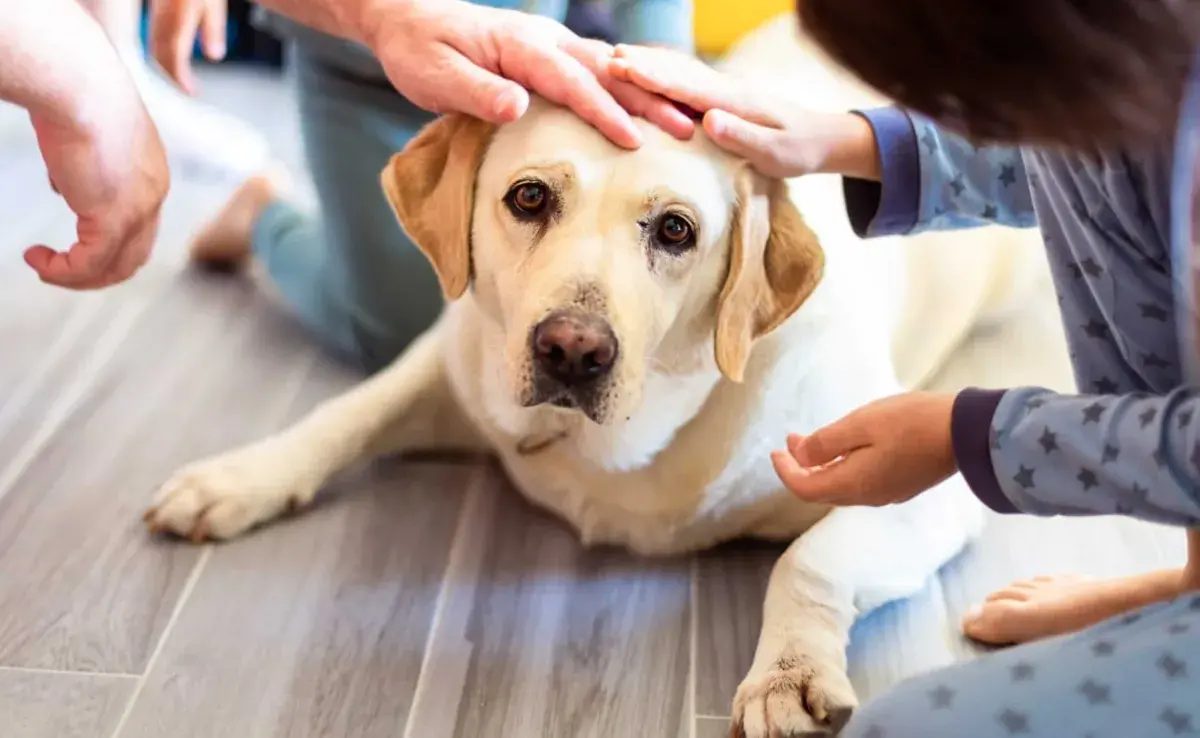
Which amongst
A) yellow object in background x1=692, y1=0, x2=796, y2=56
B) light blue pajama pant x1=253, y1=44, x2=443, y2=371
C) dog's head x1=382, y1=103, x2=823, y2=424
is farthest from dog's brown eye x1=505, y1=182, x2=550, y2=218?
yellow object in background x1=692, y1=0, x2=796, y2=56

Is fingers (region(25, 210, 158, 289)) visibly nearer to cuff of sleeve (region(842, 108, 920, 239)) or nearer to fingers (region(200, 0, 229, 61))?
Answer: fingers (region(200, 0, 229, 61))

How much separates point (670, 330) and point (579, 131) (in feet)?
0.91

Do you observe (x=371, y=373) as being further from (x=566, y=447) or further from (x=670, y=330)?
(x=670, y=330)

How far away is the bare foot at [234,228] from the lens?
2.50 meters

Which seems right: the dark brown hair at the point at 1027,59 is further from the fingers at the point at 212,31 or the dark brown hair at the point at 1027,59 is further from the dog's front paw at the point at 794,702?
the fingers at the point at 212,31

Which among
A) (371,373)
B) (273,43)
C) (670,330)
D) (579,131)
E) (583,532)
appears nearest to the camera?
(579,131)

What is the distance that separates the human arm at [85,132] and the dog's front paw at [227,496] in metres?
0.34

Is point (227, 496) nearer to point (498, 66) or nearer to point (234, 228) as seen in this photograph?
point (498, 66)

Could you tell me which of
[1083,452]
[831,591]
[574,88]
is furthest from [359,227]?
[1083,452]

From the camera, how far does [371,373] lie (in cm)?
220

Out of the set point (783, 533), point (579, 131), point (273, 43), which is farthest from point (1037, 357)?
point (273, 43)

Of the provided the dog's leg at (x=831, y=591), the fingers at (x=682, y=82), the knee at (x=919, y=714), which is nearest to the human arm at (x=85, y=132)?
the fingers at (x=682, y=82)

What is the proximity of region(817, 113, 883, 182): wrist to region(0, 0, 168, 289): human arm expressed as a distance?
858 mm

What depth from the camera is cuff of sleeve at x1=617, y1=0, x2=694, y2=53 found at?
1997 millimetres
